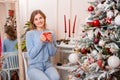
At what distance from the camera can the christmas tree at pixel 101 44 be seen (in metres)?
1.93

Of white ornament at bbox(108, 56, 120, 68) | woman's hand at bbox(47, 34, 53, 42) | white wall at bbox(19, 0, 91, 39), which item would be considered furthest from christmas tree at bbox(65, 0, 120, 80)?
white wall at bbox(19, 0, 91, 39)

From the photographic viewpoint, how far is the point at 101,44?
198cm

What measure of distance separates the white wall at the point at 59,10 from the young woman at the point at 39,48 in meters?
0.51

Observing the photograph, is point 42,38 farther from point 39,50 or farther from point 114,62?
point 114,62

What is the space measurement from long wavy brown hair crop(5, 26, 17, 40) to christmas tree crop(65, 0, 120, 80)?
4.10 ft

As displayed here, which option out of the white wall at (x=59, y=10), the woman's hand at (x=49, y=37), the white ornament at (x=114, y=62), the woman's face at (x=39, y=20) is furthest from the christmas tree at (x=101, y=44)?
the white wall at (x=59, y=10)

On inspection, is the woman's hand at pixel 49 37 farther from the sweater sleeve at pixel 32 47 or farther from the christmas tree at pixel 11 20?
the christmas tree at pixel 11 20

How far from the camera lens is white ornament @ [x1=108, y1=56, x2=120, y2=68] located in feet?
6.07

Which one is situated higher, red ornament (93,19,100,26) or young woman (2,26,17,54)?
red ornament (93,19,100,26)

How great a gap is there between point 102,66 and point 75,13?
1428mm

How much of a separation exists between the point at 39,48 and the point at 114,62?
117 centimetres

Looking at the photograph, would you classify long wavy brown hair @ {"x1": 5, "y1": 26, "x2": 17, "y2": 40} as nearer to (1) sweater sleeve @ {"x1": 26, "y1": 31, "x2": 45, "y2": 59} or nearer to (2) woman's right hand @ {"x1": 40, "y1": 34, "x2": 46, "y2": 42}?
(1) sweater sleeve @ {"x1": 26, "y1": 31, "x2": 45, "y2": 59}

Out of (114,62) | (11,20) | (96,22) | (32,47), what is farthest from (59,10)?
(114,62)

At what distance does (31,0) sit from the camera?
3.72m
